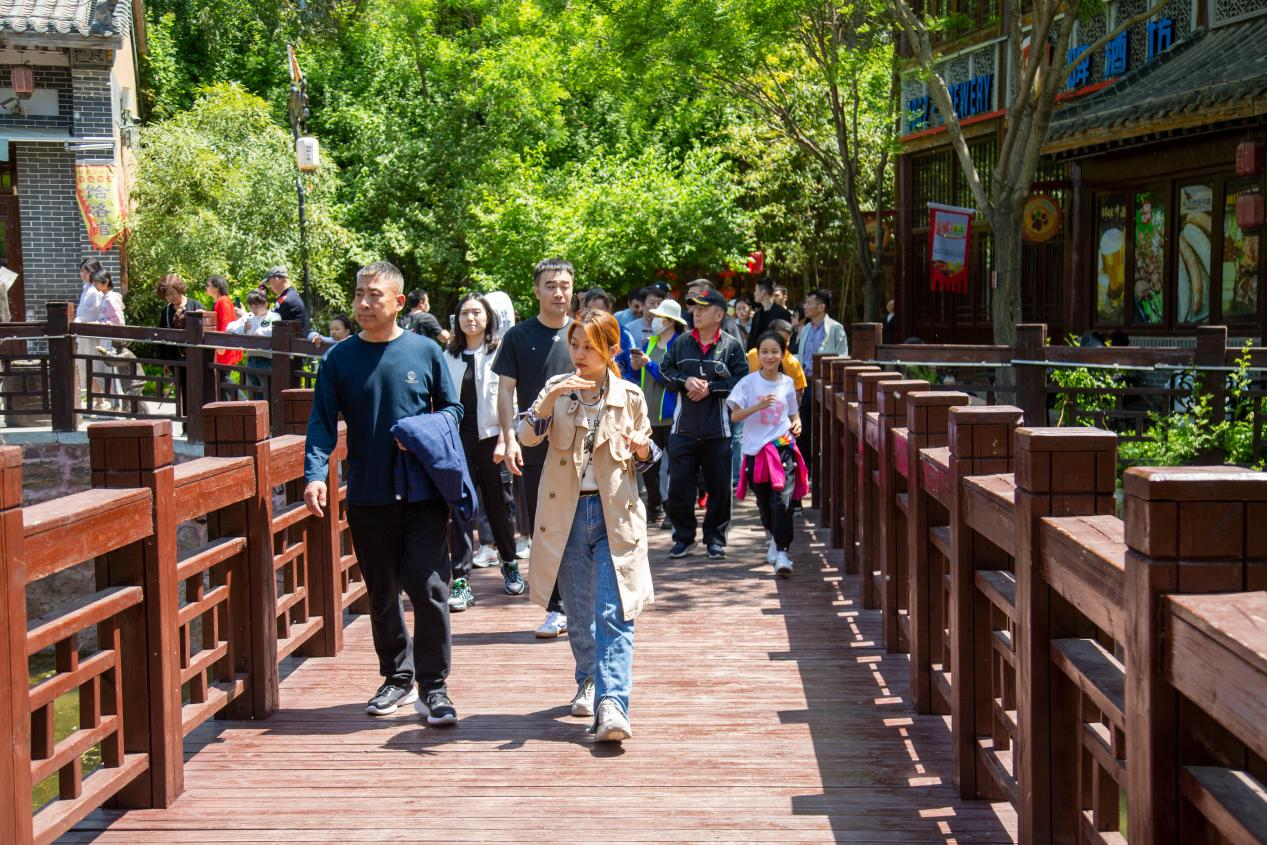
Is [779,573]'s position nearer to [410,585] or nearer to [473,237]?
[410,585]

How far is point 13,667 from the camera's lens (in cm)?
355

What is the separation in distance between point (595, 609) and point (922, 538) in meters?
1.33

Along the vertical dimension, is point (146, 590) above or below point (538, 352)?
below

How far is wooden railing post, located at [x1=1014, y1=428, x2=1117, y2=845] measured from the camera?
141 inches

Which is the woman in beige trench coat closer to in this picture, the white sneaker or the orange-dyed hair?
the orange-dyed hair

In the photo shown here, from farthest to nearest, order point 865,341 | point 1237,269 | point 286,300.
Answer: point 286,300
point 1237,269
point 865,341

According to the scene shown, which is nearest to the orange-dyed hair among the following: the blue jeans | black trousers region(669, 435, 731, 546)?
the blue jeans

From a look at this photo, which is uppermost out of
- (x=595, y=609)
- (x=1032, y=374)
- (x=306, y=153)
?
(x=306, y=153)

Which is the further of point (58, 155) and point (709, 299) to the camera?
point (58, 155)

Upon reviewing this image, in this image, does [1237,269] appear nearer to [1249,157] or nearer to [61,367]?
[1249,157]

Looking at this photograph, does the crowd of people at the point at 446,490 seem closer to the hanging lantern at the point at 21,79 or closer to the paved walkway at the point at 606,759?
the paved walkway at the point at 606,759

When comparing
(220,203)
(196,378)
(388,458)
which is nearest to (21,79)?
(220,203)

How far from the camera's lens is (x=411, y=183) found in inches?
1121

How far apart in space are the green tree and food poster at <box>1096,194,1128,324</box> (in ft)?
44.7
